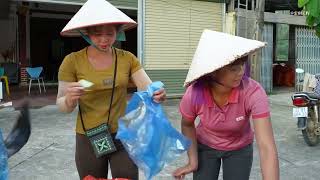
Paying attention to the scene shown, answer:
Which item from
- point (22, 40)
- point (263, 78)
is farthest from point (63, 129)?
point (22, 40)

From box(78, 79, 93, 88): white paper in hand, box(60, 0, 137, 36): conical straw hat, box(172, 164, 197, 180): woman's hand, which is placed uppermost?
box(60, 0, 137, 36): conical straw hat

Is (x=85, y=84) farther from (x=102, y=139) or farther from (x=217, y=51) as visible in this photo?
(x=217, y=51)

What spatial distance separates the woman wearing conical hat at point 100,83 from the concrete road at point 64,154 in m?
2.44

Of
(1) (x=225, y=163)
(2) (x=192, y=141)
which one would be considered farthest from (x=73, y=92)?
(1) (x=225, y=163)

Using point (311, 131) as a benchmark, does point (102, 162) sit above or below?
above

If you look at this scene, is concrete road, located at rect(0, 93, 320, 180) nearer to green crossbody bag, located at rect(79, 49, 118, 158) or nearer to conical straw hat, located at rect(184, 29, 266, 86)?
green crossbody bag, located at rect(79, 49, 118, 158)

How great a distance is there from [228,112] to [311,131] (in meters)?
4.72

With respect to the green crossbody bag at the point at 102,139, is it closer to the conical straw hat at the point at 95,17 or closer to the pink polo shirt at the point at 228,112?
the conical straw hat at the point at 95,17

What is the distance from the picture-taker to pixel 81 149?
2764mm

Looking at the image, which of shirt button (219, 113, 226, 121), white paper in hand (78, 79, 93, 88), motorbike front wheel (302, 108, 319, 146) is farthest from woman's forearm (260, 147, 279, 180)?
motorbike front wheel (302, 108, 319, 146)

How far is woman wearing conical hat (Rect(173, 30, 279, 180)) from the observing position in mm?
2291

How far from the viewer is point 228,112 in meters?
2.49

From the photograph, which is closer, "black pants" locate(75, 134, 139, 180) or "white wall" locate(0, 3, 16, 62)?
"black pants" locate(75, 134, 139, 180)

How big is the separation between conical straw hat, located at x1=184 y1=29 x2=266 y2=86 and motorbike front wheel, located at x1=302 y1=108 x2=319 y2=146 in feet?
15.8
